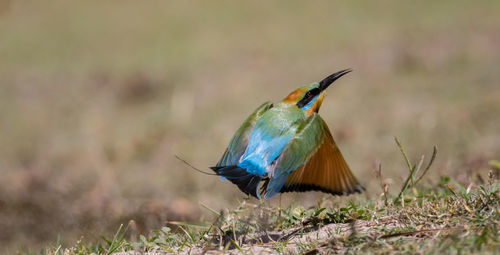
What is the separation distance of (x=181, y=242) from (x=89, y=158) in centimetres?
430

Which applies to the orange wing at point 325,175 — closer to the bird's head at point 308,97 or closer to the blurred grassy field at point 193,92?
the bird's head at point 308,97

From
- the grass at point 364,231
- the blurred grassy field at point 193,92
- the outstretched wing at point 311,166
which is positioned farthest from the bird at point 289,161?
the blurred grassy field at point 193,92

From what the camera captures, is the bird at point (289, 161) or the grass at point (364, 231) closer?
the grass at point (364, 231)

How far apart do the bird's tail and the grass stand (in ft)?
0.30

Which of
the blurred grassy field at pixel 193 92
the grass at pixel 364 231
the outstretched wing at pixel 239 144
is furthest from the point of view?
the blurred grassy field at pixel 193 92

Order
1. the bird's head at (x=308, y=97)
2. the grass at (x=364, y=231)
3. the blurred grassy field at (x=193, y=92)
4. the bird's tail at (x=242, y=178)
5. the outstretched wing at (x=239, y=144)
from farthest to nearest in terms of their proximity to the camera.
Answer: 1. the blurred grassy field at (x=193, y=92)
2. the bird's head at (x=308, y=97)
3. the outstretched wing at (x=239, y=144)
4. the bird's tail at (x=242, y=178)
5. the grass at (x=364, y=231)

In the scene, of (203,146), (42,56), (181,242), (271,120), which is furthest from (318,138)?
(42,56)

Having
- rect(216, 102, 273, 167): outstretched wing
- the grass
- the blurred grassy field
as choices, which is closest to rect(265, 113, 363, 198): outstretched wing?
the grass

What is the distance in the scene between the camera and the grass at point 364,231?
1947mm

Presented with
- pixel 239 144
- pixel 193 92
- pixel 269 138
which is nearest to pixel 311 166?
pixel 269 138

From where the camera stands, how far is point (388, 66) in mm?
7988

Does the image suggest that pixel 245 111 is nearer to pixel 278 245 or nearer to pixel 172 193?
pixel 172 193

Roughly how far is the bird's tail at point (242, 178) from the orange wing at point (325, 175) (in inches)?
5.0

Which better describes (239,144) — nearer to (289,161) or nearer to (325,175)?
(289,161)
